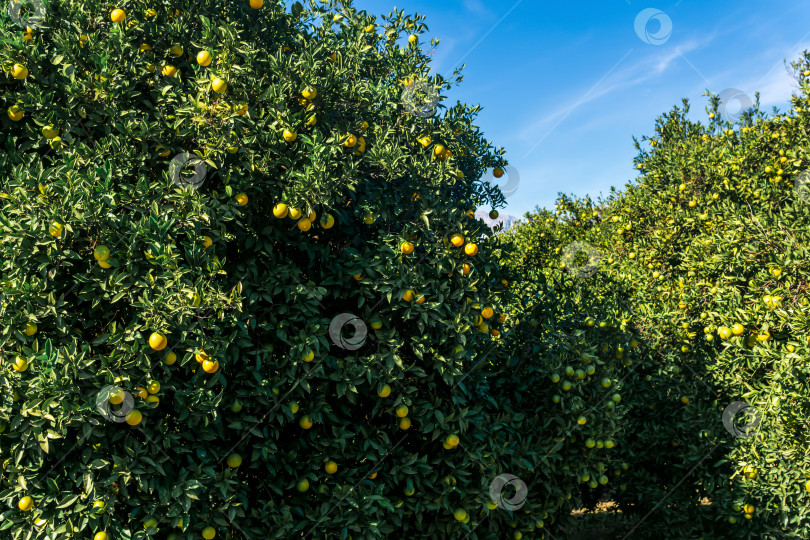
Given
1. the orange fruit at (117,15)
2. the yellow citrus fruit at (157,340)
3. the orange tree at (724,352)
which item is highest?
the orange tree at (724,352)

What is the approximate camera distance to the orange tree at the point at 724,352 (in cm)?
516

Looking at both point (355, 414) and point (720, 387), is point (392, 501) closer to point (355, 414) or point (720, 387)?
point (355, 414)

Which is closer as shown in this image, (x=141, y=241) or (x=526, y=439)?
(x=141, y=241)

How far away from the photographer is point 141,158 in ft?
11.4

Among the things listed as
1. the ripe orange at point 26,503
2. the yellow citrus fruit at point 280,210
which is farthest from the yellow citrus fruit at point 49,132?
the ripe orange at point 26,503

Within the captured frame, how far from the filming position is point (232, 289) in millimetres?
3311

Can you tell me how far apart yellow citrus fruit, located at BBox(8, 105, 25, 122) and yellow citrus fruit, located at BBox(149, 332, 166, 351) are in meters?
1.80

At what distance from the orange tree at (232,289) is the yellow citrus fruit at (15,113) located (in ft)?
0.05

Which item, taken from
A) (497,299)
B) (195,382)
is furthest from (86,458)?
(497,299)

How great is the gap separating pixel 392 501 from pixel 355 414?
0.72 metres

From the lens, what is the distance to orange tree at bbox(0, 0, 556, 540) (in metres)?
2.94

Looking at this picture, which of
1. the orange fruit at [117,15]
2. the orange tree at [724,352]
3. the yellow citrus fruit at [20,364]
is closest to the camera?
the yellow citrus fruit at [20,364]

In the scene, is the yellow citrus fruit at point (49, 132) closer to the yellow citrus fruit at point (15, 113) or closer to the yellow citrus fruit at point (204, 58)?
the yellow citrus fruit at point (15, 113)

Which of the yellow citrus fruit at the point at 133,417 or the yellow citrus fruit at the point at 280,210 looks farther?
the yellow citrus fruit at the point at 280,210
